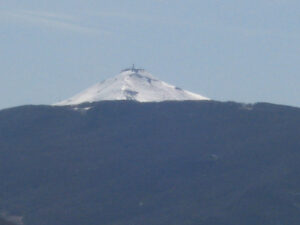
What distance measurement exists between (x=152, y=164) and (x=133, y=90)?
42.1 m

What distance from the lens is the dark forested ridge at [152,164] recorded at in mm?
74750

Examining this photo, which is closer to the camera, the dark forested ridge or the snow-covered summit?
the dark forested ridge

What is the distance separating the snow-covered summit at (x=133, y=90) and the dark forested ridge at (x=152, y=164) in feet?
85.8

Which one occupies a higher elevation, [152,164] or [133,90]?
[133,90]

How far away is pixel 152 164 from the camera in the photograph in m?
84.1

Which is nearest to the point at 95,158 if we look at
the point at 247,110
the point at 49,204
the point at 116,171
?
the point at 116,171

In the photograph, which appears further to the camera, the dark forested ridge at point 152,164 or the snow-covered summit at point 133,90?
the snow-covered summit at point 133,90

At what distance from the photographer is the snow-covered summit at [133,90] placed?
406 ft

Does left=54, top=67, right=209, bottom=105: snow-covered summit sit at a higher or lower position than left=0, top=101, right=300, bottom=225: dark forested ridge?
higher

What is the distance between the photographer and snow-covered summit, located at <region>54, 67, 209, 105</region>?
124 metres

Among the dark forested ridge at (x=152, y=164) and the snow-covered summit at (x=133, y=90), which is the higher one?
the snow-covered summit at (x=133, y=90)

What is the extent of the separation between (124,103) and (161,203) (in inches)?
877

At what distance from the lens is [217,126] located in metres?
91.6

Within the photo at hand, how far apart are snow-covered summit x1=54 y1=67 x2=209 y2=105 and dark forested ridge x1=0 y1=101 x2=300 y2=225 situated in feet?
85.8
